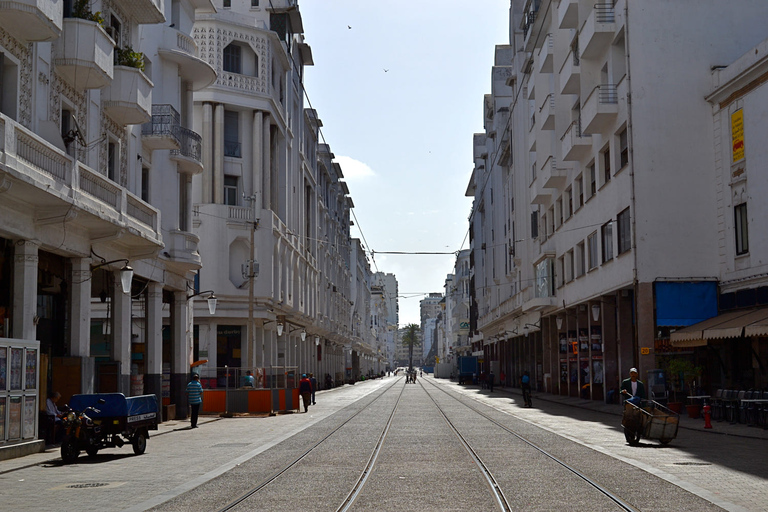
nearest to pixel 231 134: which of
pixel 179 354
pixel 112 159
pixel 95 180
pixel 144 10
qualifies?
pixel 179 354

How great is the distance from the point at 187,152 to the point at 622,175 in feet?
55.4

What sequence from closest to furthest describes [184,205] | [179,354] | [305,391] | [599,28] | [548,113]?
[179,354]
[184,205]
[599,28]
[305,391]
[548,113]

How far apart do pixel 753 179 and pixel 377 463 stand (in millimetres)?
19300

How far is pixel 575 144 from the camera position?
139 ft

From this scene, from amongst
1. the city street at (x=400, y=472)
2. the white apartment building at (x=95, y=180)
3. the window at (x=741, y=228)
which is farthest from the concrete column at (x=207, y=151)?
the window at (x=741, y=228)

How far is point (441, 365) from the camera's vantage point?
15275 centimetres

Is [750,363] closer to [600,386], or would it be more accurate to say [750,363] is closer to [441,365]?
[600,386]

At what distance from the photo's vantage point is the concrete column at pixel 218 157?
5012 centimetres

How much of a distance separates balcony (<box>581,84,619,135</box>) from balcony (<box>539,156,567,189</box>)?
1076cm

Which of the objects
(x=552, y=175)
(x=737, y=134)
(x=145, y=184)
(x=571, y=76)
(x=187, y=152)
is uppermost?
(x=571, y=76)

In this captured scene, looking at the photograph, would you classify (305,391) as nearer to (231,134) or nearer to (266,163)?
(266,163)

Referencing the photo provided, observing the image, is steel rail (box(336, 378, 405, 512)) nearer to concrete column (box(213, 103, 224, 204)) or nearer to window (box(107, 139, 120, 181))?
window (box(107, 139, 120, 181))

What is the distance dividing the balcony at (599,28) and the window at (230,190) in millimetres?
21773

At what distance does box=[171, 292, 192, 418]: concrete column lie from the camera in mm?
34125
